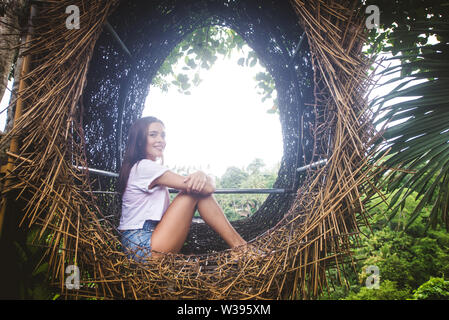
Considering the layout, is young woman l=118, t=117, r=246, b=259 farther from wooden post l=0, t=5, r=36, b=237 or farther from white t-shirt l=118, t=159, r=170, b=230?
wooden post l=0, t=5, r=36, b=237

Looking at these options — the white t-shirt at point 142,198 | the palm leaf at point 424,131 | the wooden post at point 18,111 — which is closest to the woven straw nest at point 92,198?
the wooden post at point 18,111

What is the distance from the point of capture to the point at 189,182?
131 centimetres

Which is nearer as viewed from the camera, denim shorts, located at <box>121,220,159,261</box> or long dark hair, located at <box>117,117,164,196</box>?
denim shorts, located at <box>121,220,159,261</box>

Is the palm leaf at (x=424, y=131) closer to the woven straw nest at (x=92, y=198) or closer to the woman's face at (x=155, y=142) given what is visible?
the woven straw nest at (x=92, y=198)

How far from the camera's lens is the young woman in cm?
129

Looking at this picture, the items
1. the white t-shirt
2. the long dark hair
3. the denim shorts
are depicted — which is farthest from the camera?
the long dark hair

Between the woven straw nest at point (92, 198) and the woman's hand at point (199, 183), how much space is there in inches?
17.4

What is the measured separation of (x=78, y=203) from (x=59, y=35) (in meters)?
0.73

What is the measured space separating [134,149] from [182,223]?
0.61 m

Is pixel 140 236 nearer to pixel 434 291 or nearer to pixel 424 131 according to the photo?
pixel 424 131

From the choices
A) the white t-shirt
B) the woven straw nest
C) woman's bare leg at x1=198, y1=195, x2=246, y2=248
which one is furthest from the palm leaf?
the white t-shirt

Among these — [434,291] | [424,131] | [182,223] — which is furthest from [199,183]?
[434,291]

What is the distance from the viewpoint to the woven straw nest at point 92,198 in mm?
823
